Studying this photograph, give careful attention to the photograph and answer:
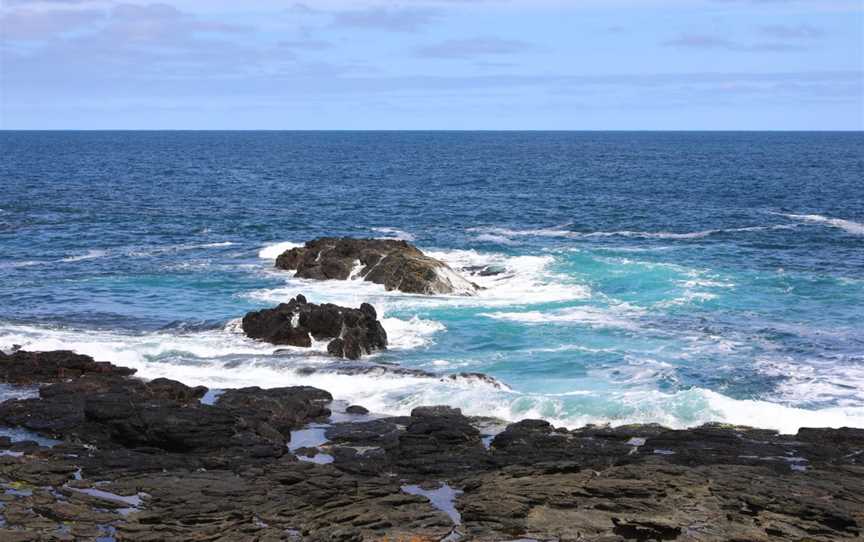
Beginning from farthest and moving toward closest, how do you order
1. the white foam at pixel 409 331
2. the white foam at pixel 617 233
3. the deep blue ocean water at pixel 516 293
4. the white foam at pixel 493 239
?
the white foam at pixel 617 233 < the white foam at pixel 493 239 < the white foam at pixel 409 331 < the deep blue ocean water at pixel 516 293

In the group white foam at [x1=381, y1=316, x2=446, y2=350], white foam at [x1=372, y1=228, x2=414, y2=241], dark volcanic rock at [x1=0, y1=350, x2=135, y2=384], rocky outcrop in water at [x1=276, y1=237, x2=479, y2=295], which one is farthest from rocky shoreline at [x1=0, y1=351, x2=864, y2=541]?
white foam at [x1=372, y1=228, x2=414, y2=241]

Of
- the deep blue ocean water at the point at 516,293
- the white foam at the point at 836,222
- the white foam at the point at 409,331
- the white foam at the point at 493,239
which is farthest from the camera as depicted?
the white foam at the point at 836,222

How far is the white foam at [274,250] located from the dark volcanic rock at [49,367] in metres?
26.3

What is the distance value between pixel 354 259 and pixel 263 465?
30.0 metres

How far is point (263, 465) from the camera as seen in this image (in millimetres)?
26156

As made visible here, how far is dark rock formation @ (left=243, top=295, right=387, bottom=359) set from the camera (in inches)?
1561

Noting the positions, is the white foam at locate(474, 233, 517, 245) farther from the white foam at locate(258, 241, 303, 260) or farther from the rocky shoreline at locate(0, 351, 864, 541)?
the rocky shoreline at locate(0, 351, 864, 541)

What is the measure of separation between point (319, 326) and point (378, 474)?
1542 cm

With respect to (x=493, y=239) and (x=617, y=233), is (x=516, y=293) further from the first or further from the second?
(x=617, y=233)

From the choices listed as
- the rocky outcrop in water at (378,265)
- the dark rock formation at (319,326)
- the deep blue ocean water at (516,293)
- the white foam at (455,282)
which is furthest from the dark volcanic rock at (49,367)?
the white foam at (455,282)

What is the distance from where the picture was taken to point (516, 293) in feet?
168

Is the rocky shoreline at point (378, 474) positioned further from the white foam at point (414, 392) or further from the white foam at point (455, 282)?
the white foam at point (455, 282)

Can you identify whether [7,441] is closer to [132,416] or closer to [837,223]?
[132,416]

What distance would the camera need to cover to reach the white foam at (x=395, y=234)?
7180 cm
